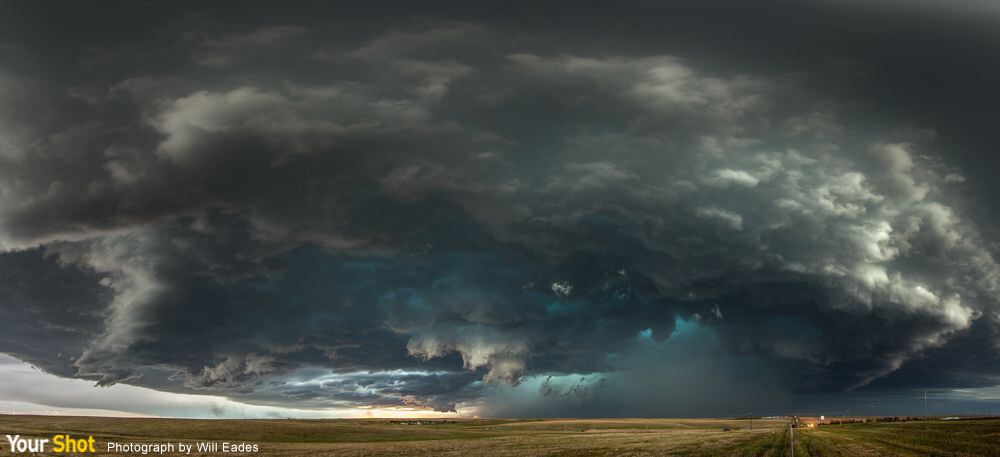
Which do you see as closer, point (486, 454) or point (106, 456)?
point (106, 456)

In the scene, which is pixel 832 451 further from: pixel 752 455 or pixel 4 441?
pixel 4 441

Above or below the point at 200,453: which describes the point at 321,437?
below

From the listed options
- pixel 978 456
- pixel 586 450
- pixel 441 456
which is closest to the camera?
pixel 978 456

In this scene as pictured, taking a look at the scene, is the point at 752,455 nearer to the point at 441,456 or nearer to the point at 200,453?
the point at 441,456

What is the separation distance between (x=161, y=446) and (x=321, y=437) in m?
66.9

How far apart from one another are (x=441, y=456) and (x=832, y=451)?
2045 inches

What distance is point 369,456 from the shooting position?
299ft

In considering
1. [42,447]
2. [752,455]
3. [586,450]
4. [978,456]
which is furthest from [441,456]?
[978,456]

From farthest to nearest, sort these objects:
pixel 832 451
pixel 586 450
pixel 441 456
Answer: pixel 586 450
pixel 441 456
pixel 832 451

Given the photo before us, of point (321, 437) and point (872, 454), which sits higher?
point (872, 454)

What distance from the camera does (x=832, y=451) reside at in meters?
82.1

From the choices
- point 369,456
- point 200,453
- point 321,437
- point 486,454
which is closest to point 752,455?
point 486,454

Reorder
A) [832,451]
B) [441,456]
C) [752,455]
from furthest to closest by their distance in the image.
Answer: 1. [441,456]
2. [832,451]
3. [752,455]

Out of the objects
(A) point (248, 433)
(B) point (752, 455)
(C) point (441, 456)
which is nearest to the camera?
(B) point (752, 455)
